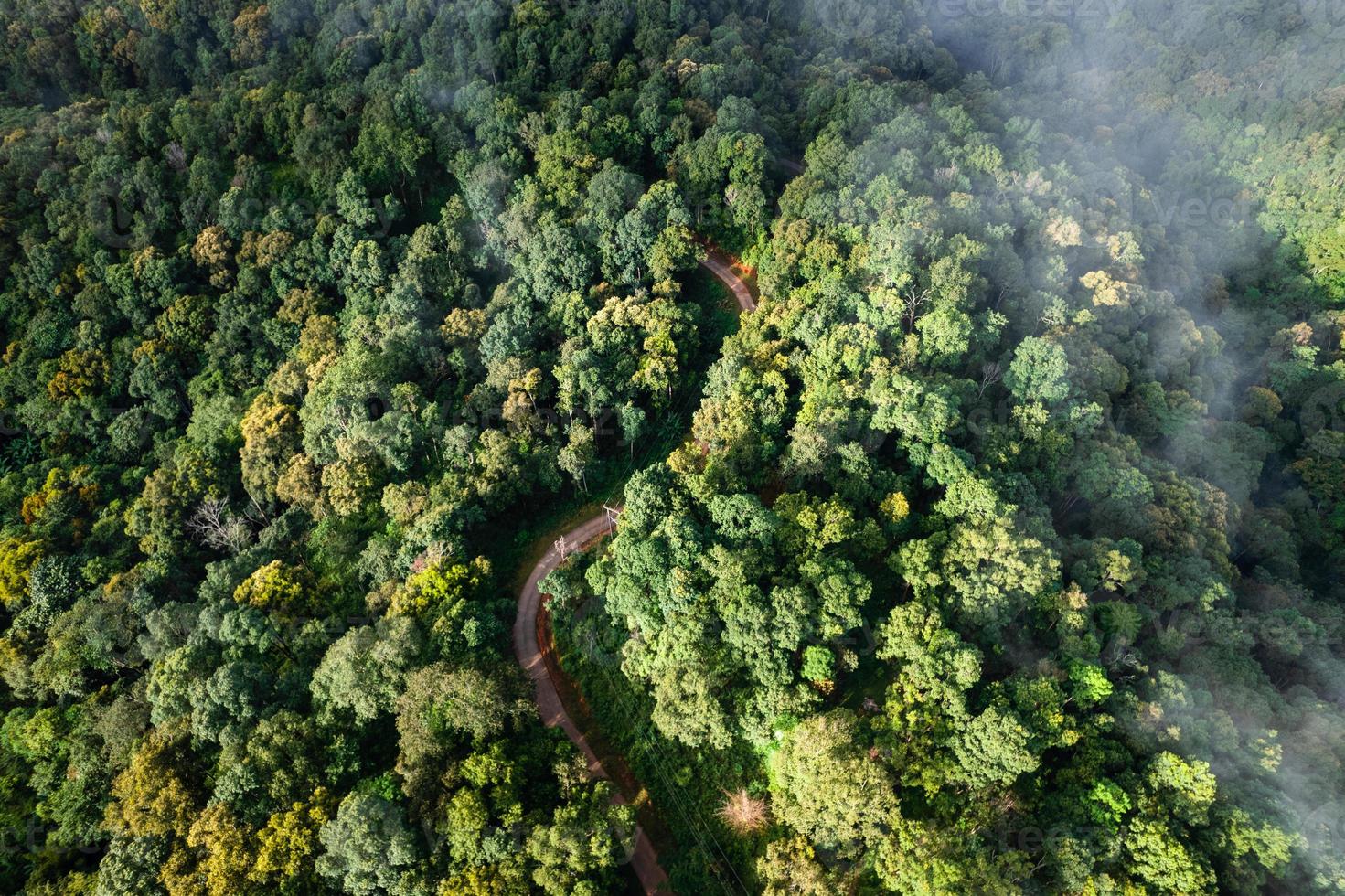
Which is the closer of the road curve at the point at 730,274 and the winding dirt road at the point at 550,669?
the winding dirt road at the point at 550,669

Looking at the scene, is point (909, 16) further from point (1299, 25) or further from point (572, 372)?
point (572, 372)

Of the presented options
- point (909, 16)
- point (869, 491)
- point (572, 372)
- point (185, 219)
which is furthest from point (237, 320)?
point (909, 16)

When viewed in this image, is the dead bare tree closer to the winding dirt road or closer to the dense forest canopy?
the dense forest canopy

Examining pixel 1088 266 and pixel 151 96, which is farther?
pixel 151 96

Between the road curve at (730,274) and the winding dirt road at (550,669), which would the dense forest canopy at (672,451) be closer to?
the winding dirt road at (550,669)

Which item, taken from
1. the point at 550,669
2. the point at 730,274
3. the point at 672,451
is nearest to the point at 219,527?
the point at 550,669

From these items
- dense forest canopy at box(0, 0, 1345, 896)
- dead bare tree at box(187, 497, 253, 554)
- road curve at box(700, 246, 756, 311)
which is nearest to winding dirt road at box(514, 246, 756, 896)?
dense forest canopy at box(0, 0, 1345, 896)

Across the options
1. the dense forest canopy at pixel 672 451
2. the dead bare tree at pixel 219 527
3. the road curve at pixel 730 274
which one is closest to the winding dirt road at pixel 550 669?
the dense forest canopy at pixel 672 451
